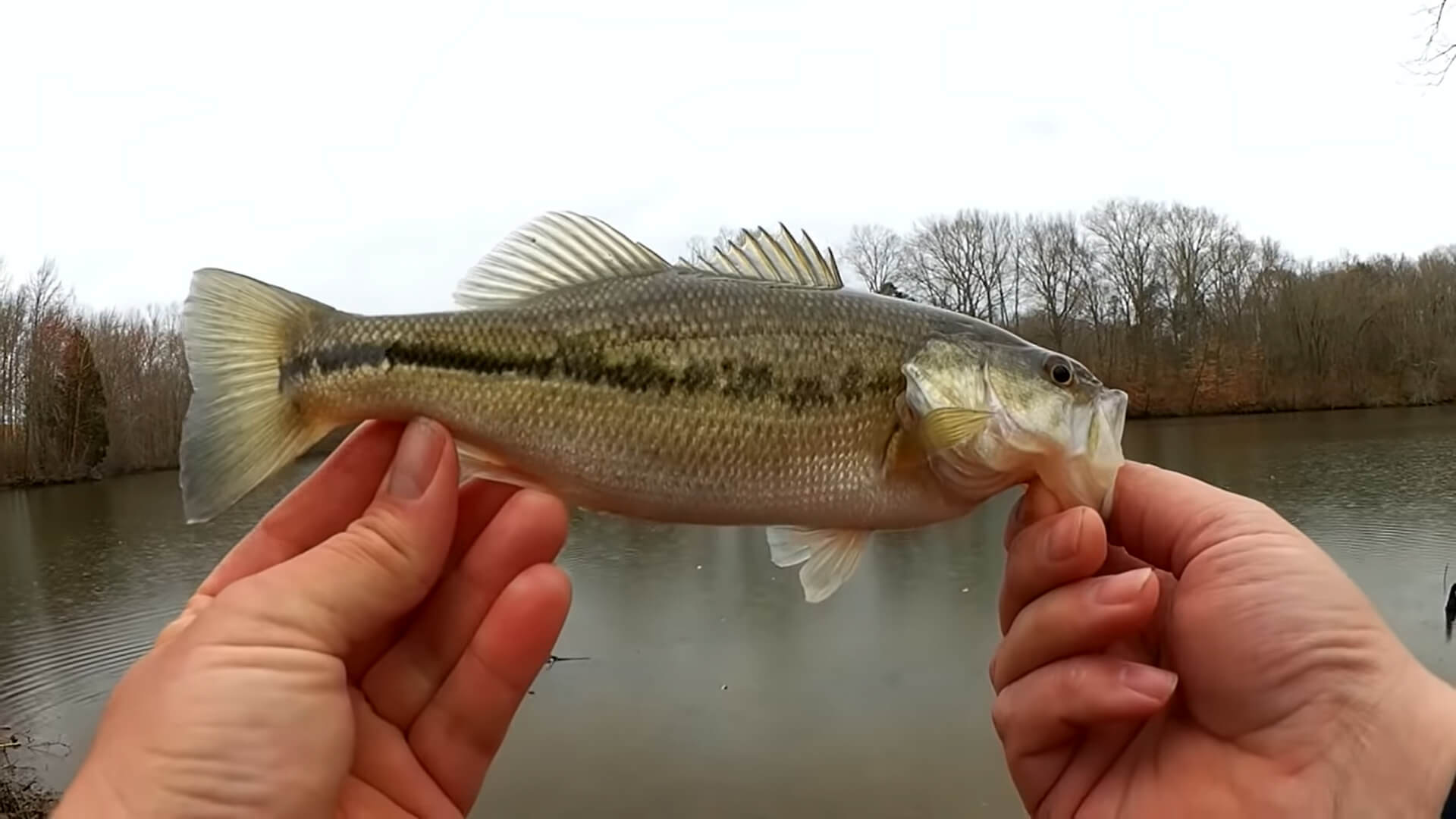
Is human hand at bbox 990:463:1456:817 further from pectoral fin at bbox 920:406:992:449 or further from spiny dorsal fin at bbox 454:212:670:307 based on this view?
spiny dorsal fin at bbox 454:212:670:307

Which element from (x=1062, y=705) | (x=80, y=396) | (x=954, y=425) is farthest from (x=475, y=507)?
(x=80, y=396)

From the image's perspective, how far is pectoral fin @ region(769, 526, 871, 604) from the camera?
255cm

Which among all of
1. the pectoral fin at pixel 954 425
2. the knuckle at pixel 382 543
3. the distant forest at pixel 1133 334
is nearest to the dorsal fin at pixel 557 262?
the pectoral fin at pixel 954 425

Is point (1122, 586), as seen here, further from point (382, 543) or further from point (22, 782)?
point (22, 782)

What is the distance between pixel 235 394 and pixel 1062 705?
2321 millimetres

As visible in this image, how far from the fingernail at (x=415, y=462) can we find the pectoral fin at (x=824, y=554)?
3.39ft

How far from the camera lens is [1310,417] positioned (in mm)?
46406

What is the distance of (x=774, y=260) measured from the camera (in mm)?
2721

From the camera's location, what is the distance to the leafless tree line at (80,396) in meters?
38.0

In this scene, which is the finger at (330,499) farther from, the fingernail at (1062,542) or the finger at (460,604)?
the fingernail at (1062,542)

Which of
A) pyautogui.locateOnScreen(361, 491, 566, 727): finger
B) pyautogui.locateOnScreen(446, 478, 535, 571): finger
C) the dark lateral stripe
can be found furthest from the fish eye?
pyautogui.locateOnScreen(446, 478, 535, 571): finger

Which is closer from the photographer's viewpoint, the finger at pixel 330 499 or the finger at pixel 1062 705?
the finger at pixel 1062 705

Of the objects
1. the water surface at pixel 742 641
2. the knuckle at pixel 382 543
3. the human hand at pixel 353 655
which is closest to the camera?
the human hand at pixel 353 655

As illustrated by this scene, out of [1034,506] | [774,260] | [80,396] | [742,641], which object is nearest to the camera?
[1034,506]
